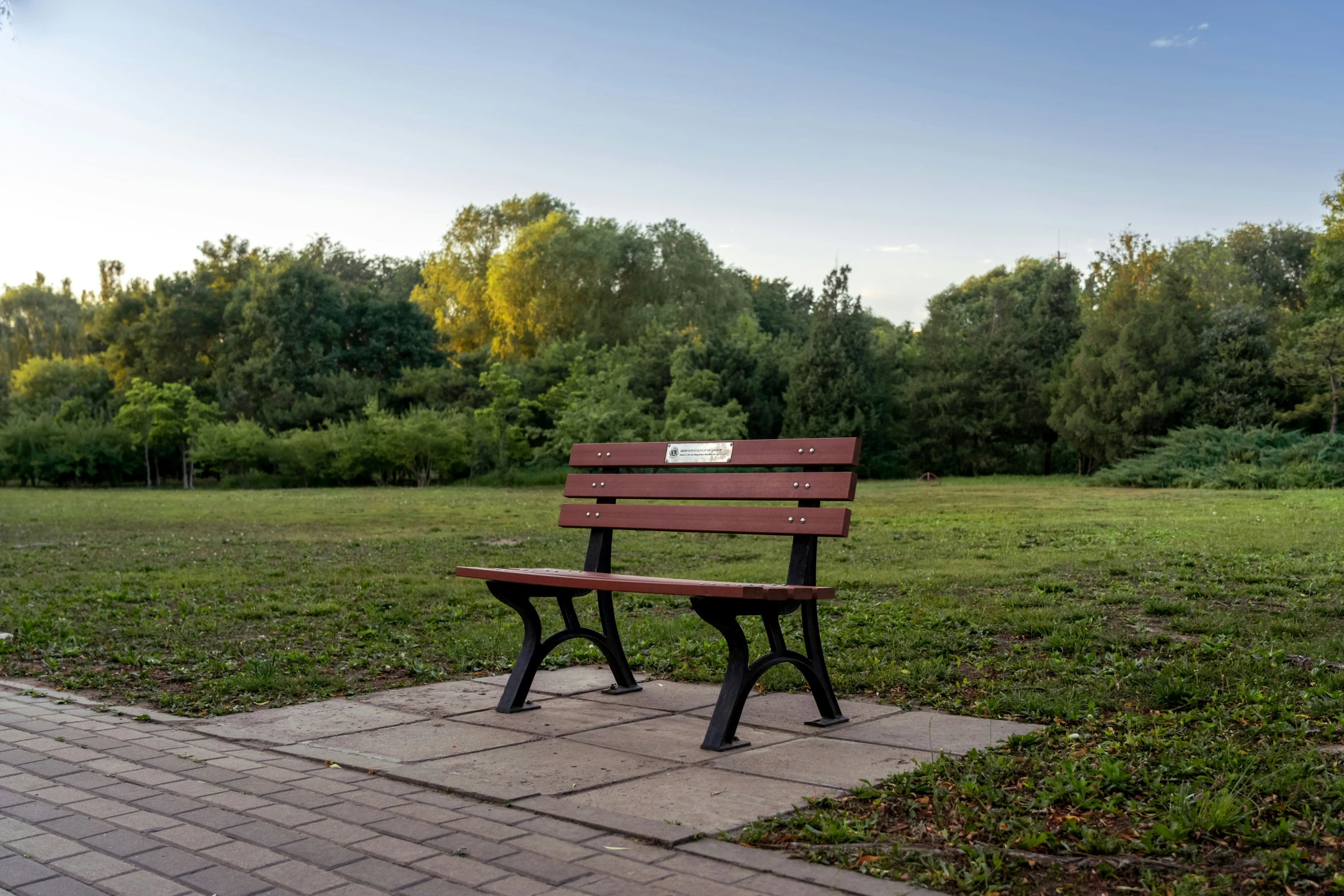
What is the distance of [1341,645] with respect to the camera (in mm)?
5801

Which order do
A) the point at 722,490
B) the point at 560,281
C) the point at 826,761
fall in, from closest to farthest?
the point at 826,761, the point at 722,490, the point at 560,281

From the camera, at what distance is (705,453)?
4.95 m

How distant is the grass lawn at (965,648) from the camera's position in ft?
9.97

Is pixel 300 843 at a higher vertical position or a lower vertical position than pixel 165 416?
lower

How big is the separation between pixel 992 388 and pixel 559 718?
123 ft

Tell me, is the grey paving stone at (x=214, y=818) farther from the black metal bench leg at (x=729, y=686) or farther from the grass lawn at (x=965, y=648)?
the black metal bench leg at (x=729, y=686)

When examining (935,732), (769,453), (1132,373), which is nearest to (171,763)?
(769,453)

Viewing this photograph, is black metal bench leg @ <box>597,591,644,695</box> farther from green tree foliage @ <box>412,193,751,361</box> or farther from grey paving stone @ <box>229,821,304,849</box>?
green tree foliage @ <box>412,193,751,361</box>

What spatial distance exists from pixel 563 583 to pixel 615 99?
81.4ft

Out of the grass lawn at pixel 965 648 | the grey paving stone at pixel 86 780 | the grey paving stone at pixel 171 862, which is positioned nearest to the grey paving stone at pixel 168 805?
the grey paving stone at pixel 86 780

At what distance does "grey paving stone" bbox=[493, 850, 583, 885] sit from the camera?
2830 millimetres

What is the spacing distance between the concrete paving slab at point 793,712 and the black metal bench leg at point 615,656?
52cm

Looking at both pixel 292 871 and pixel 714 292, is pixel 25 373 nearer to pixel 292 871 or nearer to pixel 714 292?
pixel 714 292

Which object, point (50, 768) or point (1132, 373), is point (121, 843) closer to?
point (50, 768)
